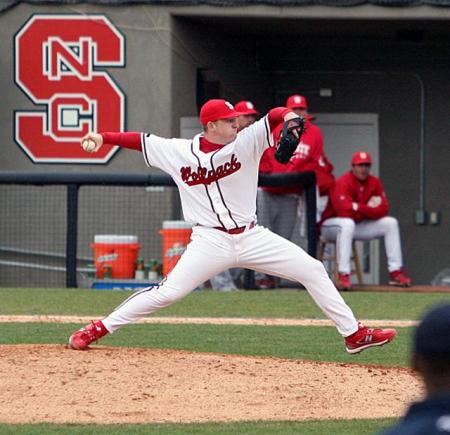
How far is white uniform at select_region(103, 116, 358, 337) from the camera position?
686 cm

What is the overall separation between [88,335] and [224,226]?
41.6 inches

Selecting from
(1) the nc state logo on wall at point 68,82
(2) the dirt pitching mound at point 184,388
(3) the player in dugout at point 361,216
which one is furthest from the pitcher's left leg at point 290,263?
(1) the nc state logo on wall at point 68,82

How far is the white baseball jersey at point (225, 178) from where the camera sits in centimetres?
690

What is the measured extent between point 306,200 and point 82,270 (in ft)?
8.58

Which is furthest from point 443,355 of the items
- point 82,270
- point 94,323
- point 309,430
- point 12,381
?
point 82,270

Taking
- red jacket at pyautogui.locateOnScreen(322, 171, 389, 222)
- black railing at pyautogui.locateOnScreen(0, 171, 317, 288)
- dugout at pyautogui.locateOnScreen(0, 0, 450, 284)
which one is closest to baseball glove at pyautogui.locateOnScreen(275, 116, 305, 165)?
black railing at pyautogui.locateOnScreen(0, 171, 317, 288)

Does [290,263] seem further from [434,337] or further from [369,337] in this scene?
[434,337]

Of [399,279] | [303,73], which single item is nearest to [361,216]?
[399,279]

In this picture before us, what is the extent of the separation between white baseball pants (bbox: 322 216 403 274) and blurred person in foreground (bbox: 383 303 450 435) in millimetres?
9475

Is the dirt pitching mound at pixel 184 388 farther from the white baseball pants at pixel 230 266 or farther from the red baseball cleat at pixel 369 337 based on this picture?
the white baseball pants at pixel 230 266

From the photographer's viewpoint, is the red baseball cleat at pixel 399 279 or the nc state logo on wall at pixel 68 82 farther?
the nc state logo on wall at pixel 68 82

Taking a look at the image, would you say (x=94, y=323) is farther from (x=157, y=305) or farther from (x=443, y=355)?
(x=443, y=355)

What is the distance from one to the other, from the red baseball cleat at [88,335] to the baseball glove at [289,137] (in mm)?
1516

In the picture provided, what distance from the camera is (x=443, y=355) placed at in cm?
230
